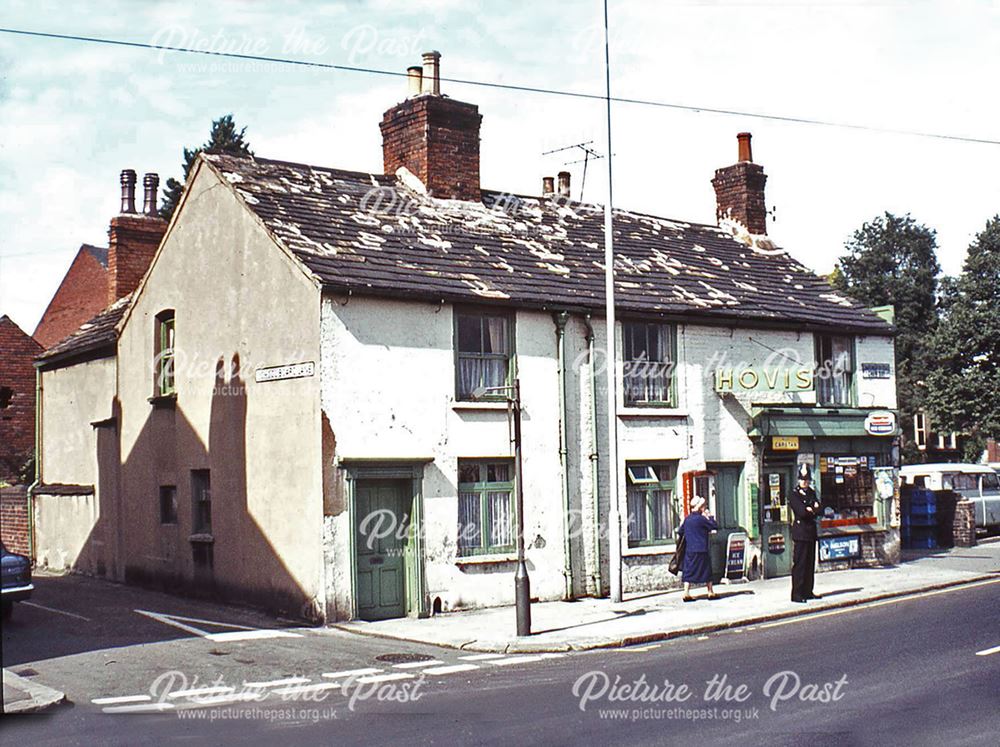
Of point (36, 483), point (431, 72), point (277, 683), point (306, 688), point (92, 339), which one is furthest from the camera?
point (36, 483)

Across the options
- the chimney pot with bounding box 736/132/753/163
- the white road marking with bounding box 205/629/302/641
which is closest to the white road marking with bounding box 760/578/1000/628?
the white road marking with bounding box 205/629/302/641

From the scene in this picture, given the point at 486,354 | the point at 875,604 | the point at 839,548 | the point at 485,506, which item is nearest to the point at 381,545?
the point at 485,506

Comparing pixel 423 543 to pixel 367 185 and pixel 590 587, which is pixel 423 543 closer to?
pixel 590 587

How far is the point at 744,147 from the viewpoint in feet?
95.9

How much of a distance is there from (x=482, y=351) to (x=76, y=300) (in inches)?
1464

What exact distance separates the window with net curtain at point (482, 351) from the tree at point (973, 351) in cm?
3268

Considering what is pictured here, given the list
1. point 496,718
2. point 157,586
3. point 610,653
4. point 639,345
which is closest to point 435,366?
point 639,345

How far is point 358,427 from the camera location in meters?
17.9

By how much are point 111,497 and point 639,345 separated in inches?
459

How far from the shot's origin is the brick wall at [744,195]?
94.4 feet

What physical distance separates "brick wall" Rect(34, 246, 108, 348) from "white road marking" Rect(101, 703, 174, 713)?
39426 mm

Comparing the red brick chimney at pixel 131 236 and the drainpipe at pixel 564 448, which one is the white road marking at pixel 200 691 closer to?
the drainpipe at pixel 564 448

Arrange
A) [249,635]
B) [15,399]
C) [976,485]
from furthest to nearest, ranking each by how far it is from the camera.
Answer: [976,485] → [15,399] → [249,635]

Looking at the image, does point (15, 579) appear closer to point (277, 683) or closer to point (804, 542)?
point (277, 683)
